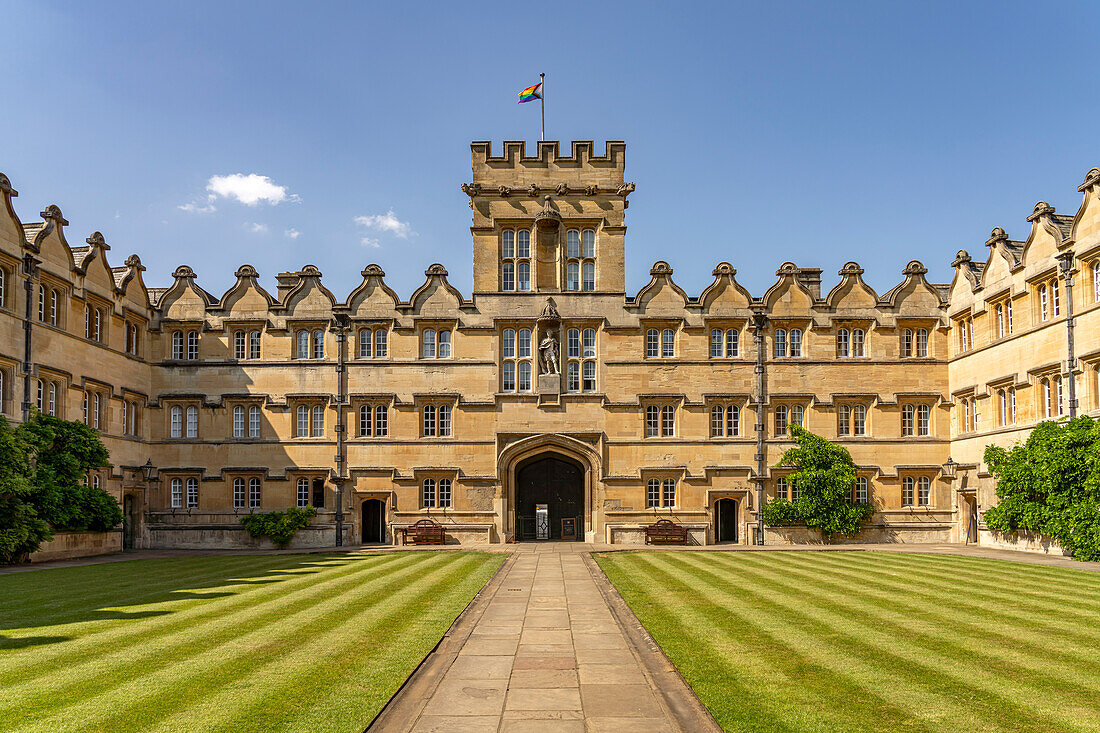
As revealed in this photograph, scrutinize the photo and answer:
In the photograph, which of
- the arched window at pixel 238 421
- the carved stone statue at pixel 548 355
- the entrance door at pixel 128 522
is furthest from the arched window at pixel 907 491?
the entrance door at pixel 128 522

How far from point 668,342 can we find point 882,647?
3049 centimetres

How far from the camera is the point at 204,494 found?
139 ft

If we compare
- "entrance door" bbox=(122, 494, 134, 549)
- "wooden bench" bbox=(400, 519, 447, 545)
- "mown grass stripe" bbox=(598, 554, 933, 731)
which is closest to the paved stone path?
"mown grass stripe" bbox=(598, 554, 933, 731)

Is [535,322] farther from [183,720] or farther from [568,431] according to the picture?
[183,720]

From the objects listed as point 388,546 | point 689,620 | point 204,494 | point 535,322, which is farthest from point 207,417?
point 689,620

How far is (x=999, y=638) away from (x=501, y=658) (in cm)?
787

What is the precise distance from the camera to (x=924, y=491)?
139 feet

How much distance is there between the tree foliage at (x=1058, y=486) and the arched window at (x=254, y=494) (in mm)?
33852

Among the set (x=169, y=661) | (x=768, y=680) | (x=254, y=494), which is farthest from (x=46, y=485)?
(x=768, y=680)

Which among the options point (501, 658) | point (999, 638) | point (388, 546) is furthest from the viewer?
point (388, 546)

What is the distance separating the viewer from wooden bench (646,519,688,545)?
39.7 m

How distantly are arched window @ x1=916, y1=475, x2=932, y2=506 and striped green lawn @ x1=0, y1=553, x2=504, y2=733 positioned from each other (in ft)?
90.9

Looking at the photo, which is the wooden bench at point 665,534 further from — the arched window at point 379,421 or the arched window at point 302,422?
the arched window at point 302,422

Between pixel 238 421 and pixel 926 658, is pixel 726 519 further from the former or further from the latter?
pixel 926 658
